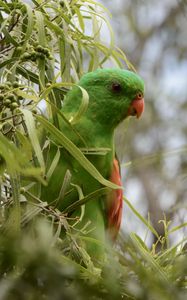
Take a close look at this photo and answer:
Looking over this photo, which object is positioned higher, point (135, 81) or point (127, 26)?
point (135, 81)

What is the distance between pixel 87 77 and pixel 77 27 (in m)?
0.40

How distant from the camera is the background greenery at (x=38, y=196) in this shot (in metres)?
0.57

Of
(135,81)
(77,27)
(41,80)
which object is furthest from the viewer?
(135,81)

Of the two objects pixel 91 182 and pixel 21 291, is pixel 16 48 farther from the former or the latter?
pixel 21 291

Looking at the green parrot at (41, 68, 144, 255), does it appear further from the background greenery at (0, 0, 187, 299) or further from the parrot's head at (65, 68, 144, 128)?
the background greenery at (0, 0, 187, 299)

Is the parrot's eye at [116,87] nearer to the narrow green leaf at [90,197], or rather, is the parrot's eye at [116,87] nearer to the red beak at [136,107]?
the red beak at [136,107]

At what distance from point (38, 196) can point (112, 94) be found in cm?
66

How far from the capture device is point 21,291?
565 millimetres

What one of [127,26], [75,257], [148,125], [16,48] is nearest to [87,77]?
[16,48]

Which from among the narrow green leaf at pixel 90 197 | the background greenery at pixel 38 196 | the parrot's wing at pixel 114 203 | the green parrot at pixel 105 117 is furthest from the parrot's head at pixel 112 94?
the narrow green leaf at pixel 90 197

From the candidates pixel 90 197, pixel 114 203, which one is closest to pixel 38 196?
pixel 90 197

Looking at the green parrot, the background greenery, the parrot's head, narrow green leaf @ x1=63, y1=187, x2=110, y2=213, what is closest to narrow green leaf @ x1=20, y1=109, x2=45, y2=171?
the background greenery

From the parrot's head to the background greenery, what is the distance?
0.29 meters

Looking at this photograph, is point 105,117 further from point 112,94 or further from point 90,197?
point 90,197
